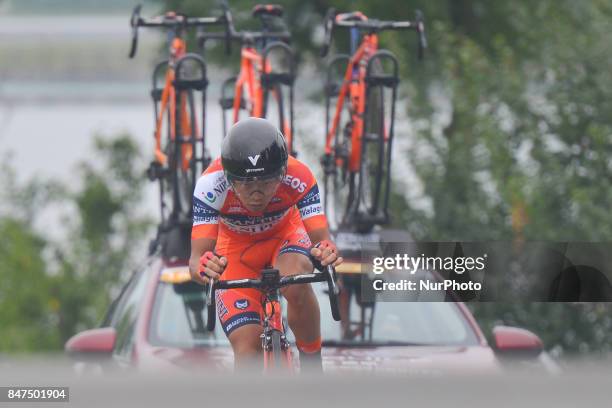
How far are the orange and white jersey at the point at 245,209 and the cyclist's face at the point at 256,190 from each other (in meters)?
0.26

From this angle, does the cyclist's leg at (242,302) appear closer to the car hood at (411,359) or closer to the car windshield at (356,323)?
the car hood at (411,359)

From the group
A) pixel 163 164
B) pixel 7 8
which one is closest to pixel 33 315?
pixel 163 164

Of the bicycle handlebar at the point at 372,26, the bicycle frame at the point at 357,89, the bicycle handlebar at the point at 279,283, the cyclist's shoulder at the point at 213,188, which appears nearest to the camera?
the bicycle handlebar at the point at 279,283

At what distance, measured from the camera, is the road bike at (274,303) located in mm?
5887

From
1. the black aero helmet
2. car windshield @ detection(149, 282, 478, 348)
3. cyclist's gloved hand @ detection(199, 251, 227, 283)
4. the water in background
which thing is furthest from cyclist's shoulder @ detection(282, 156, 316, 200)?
the water in background

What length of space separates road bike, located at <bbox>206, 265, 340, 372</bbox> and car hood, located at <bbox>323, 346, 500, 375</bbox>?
0.58 meters

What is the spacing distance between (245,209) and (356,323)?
138 centimetres

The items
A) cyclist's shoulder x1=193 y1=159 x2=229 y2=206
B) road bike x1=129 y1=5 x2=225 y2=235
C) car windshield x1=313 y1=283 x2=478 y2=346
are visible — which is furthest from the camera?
road bike x1=129 y1=5 x2=225 y2=235

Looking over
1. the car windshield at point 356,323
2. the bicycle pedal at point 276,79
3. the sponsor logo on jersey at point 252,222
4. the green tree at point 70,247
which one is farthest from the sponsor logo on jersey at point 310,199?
the green tree at point 70,247

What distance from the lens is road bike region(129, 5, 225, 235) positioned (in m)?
9.28

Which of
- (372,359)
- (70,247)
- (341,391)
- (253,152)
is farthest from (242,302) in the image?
(70,247)

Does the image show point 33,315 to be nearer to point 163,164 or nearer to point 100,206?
point 100,206

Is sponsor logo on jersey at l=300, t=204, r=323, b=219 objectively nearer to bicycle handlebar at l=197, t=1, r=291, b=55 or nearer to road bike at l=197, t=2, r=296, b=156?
road bike at l=197, t=2, r=296, b=156

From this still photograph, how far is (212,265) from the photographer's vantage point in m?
5.89
